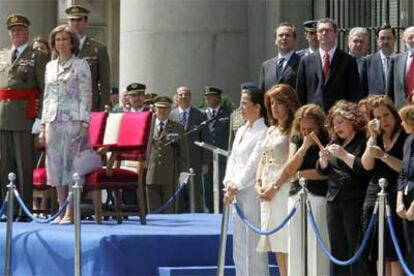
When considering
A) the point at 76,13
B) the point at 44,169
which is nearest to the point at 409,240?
the point at 76,13

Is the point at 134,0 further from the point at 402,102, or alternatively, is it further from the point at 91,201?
the point at 402,102

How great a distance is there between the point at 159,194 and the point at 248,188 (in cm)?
755

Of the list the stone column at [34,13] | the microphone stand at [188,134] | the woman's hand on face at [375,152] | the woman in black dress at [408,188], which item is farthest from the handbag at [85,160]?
the stone column at [34,13]

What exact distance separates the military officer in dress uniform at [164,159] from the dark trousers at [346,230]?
317 inches

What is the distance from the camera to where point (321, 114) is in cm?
1552

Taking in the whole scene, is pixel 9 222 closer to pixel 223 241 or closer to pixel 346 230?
pixel 223 241

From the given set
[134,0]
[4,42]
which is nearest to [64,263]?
[134,0]

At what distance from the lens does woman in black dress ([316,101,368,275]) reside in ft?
49.0

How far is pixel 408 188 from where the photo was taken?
14.3m

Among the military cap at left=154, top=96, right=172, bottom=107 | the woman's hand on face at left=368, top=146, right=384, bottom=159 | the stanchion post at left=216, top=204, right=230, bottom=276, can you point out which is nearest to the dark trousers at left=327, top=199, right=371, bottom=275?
the woman's hand on face at left=368, top=146, right=384, bottom=159

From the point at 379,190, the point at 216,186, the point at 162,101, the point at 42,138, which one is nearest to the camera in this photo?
the point at 379,190

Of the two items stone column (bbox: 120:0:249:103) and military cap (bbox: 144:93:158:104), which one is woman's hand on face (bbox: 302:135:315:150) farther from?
stone column (bbox: 120:0:249:103)

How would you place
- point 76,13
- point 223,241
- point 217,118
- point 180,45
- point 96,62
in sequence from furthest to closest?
point 180,45
point 217,118
point 76,13
point 96,62
point 223,241

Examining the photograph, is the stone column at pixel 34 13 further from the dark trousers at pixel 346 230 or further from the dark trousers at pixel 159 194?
the dark trousers at pixel 346 230
